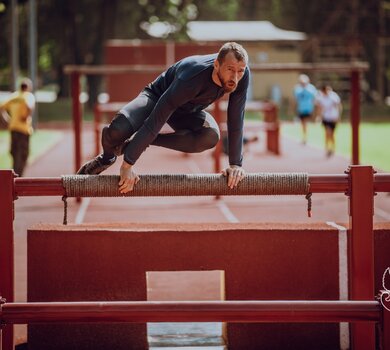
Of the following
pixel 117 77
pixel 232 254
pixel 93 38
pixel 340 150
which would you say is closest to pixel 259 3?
pixel 93 38

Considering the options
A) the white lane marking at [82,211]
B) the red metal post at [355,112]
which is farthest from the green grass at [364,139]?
the white lane marking at [82,211]

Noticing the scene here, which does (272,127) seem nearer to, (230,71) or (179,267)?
(179,267)

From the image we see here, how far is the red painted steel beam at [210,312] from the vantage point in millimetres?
4977

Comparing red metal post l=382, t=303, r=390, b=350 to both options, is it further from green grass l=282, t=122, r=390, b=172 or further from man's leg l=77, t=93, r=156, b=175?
green grass l=282, t=122, r=390, b=172

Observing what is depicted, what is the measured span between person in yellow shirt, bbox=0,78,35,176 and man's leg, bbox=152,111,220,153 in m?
13.0

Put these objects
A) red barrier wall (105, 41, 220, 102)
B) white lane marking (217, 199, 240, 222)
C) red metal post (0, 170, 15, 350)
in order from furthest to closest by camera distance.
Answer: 1. red barrier wall (105, 41, 220, 102)
2. white lane marking (217, 199, 240, 222)
3. red metal post (0, 170, 15, 350)

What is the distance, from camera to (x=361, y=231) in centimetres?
568

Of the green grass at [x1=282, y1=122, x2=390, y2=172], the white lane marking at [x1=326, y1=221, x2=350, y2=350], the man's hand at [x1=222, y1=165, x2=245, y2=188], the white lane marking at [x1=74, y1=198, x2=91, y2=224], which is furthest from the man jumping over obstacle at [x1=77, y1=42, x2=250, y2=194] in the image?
the green grass at [x1=282, y1=122, x2=390, y2=172]

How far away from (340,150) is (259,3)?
176ft

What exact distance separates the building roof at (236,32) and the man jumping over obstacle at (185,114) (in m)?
50.4

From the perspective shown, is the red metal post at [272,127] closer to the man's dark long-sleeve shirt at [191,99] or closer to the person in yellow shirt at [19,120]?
the person in yellow shirt at [19,120]

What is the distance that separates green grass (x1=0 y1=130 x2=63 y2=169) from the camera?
83.3 feet

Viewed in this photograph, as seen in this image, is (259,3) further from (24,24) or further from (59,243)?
(59,243)

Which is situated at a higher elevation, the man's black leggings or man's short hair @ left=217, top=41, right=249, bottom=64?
man's short hair @ left=217, top=41, right=249, bottom=64
